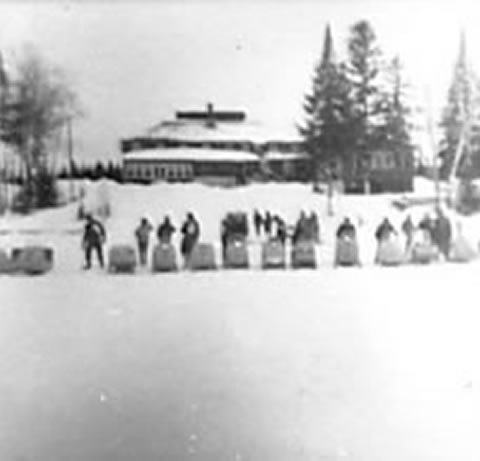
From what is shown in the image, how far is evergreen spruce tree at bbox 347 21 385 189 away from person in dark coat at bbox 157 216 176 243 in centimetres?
40

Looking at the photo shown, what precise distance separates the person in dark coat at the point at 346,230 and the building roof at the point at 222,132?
0.66ft

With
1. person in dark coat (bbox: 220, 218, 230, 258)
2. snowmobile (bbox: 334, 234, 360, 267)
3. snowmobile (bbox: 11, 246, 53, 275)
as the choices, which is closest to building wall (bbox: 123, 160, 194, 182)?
person in dark coat (bbox: 220, 218, 230, 258)

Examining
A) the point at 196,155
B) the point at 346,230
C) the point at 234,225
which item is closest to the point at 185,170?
the point at 196,155

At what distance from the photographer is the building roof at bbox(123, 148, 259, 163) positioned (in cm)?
185

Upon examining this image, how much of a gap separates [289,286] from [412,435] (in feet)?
1.32

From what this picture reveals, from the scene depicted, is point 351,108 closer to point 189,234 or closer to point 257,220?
point 257,220

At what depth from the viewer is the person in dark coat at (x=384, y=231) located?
1.89 m

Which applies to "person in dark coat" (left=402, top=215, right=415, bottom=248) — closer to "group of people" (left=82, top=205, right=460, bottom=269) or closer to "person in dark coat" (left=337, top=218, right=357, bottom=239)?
"group of people" (left=82, top=205, right=460, bottom=269)

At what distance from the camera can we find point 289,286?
1883mm

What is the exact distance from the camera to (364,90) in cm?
188

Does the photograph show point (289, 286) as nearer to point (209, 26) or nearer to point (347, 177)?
point (347, 177)

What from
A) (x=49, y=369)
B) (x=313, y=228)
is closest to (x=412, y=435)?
(x=313, y=228)

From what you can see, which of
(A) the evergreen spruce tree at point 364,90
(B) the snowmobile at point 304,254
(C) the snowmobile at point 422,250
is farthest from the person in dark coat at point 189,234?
(C) the snowmobile at point 422,250

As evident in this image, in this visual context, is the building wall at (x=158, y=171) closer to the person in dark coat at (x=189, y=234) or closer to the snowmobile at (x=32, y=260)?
the person in dark coat at (x=189, y=234)
